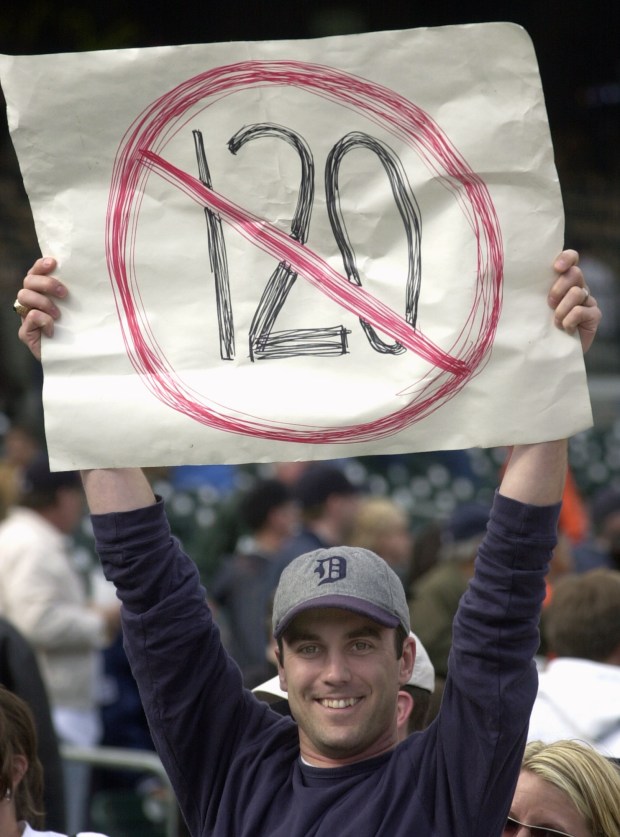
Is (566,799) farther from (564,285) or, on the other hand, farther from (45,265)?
(45,265)

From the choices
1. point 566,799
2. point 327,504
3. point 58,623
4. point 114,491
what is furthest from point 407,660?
point 327,504

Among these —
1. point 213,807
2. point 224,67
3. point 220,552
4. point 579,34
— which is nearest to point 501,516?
point 213,807

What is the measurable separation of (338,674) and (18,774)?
26.1 inches

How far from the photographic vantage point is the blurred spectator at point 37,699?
370cm

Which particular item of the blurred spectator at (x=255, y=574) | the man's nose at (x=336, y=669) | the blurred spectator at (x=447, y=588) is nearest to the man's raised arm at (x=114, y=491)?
the man's nose at (x=336, y=669)

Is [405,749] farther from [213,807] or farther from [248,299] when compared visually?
[248,299]

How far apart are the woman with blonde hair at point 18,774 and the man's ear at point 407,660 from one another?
1.90 ft

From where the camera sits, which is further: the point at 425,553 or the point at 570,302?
the point at 425,553

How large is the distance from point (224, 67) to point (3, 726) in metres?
1.16

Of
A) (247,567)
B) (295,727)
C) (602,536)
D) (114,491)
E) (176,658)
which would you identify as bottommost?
(295,727)

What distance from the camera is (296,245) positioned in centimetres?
217

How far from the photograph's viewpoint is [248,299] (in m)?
2.18

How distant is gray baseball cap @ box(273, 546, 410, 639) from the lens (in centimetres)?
210

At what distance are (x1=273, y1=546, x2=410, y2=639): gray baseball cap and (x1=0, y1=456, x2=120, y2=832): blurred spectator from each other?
320 centimetres
